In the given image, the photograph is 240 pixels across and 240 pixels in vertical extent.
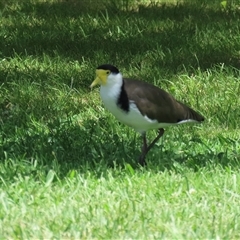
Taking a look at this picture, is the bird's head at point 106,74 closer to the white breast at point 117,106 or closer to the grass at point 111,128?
the white breast at point 117,106

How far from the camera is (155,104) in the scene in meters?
6.60

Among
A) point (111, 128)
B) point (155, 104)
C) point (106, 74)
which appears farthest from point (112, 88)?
point (111, 128)

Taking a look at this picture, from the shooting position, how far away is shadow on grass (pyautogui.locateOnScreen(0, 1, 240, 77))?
31.4 ft

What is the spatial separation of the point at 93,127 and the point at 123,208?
2.48 m

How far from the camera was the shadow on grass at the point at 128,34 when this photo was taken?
9578mm

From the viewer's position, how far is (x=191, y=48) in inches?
384

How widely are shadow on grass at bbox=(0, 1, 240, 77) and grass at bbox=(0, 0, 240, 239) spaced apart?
0.6 inches

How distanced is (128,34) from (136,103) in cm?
389

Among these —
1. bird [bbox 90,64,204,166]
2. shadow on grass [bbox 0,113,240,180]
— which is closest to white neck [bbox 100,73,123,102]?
bird [bbox 90,64,204,166]

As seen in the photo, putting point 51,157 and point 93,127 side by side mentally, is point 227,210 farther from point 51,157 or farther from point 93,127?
point 93,127

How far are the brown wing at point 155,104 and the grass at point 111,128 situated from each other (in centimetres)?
33

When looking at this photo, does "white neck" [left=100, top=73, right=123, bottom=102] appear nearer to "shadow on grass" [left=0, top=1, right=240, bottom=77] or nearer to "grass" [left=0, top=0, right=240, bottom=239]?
"grass" [left=0, top=0, right=240, bottom=239]

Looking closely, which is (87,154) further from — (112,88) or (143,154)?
(112,88)

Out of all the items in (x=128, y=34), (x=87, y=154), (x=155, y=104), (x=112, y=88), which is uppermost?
(x=112, y=88)
